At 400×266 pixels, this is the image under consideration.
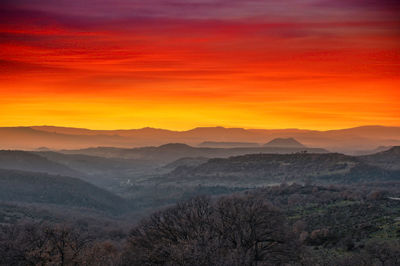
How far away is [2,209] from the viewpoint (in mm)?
168500

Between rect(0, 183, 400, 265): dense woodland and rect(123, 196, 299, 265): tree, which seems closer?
rect(0, 183, 400, 265): dense woodland

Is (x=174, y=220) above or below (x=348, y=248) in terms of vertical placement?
above

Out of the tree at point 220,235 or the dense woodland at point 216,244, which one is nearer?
the dense woodland at point 216,244

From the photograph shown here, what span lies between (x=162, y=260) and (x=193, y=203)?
49.7ft

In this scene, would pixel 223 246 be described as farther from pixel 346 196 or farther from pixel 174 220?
pixel 346 196

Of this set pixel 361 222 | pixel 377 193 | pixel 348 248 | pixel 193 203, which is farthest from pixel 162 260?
pixel 377 193

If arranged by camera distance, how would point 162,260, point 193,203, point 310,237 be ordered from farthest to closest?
point 310,237 < point 193,203 < point 162,260

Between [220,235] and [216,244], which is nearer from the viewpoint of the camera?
[216,244]

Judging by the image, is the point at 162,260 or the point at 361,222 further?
the point at 361,222

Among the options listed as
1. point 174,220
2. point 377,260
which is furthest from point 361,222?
point 174,220

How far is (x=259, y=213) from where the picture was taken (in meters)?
59.2

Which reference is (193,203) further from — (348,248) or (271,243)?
(348,248)

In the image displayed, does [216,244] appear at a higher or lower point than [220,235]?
higher

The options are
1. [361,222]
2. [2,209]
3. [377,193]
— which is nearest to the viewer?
[361,222]
